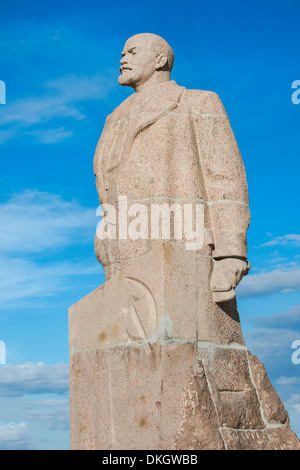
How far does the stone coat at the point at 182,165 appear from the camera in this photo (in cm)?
776

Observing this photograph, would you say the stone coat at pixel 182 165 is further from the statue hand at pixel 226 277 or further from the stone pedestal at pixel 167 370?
the stone pedestal at pixel 167 370

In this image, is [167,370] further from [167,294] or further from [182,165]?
[182,165]

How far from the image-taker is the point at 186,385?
22.6 feet

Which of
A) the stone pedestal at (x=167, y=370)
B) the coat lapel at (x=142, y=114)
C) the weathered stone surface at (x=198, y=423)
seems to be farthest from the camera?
the coat lapel at (x=142, y=114)

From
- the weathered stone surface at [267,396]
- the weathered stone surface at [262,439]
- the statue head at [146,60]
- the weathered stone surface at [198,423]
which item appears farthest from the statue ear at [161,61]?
the weathered stone surface at [262,439]

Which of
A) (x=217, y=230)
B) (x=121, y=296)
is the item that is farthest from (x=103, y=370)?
(x=217, y=230)

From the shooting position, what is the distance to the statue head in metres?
8.41

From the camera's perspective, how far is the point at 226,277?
754cm

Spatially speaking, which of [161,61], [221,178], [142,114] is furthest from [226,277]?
[161,61]

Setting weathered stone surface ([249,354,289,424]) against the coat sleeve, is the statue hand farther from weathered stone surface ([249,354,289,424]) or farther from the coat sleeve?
weathered stone surface ([249,354,289,424])

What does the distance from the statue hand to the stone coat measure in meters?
0.08

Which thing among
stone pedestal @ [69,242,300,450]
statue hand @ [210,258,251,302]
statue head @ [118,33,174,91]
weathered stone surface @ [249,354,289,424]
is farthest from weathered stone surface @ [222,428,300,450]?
statue head @ [118,33,174,91]

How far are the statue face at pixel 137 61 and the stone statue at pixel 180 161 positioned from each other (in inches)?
0.4

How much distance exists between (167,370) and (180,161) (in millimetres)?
2236
